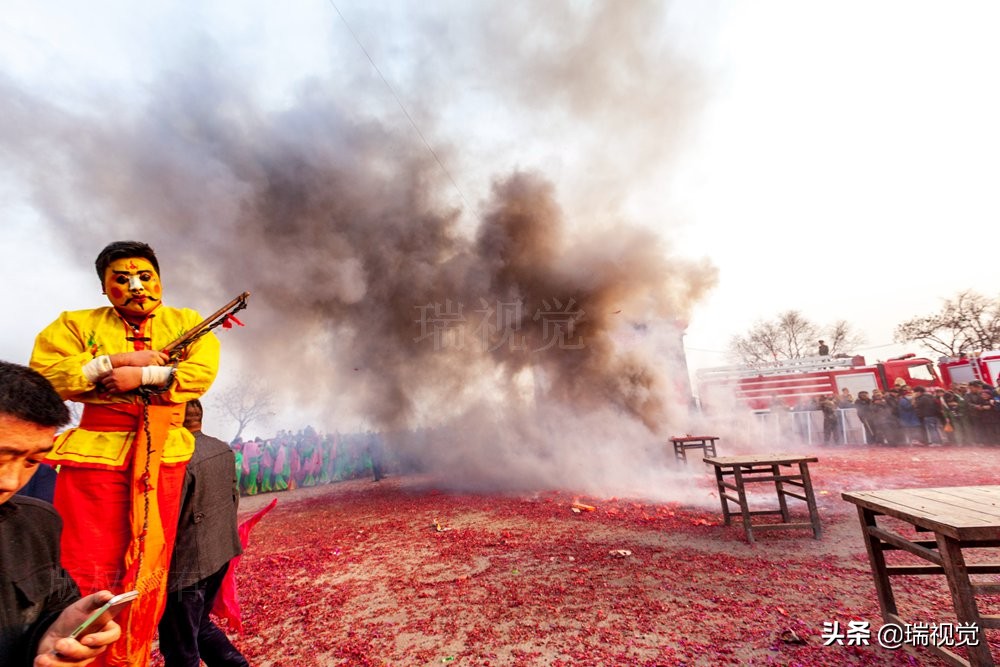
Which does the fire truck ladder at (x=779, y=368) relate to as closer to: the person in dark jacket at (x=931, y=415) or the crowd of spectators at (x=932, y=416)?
the crowd of spectators at (x=932, y=416)

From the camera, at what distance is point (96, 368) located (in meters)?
1.76

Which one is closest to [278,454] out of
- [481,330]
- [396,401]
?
[396,401]

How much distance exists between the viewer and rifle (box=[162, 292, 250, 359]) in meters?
2.07

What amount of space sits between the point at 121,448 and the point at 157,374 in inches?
15.1

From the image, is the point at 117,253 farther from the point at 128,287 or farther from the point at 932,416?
the point at 932,416

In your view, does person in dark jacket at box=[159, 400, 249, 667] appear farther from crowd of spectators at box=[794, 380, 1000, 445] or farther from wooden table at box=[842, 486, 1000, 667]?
crowd of spectators at box=[794, 380, 1000, 445]

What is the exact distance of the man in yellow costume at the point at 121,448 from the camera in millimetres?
1741

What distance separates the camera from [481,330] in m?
13.1

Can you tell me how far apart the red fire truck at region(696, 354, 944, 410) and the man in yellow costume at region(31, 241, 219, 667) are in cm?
2169

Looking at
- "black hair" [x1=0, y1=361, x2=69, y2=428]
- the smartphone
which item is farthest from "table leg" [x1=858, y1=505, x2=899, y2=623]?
"black hair" [x1=0, y1=361, x2=69, y2=428]

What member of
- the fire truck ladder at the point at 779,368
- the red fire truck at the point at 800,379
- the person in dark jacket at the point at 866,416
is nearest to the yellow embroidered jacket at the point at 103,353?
the person in dark jacket at the point at 866,416

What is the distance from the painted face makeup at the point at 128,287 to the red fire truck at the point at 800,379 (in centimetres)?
2184

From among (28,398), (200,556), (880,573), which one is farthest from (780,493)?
(28,398)

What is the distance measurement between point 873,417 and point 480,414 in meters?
14.6
